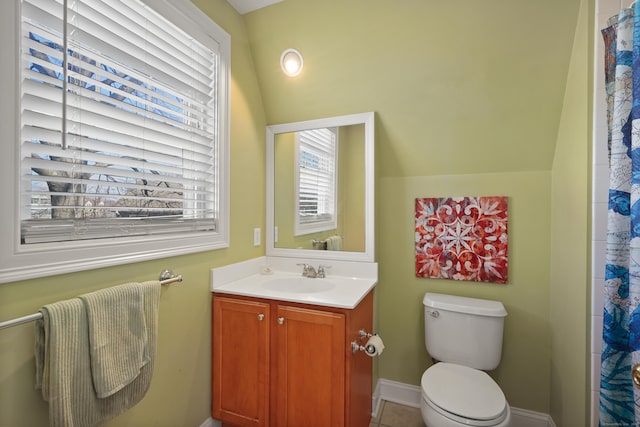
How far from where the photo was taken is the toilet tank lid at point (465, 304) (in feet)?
5.55

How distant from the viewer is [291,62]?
182 cm

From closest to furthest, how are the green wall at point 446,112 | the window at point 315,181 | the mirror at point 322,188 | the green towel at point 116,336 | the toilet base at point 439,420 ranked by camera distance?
the green towel at point 116,336
the toilet base at point 439,420
the green wall at point 446,112
the mirror at point 322,188
the window at point 315,181

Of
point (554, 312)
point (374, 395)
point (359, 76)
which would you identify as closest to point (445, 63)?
point (359, 76)

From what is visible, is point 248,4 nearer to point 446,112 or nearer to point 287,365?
point 446,112

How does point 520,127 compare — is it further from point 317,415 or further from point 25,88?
point 25,88

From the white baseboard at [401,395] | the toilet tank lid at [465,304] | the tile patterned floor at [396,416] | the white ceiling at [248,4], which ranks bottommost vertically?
the tile patterned floor at [396,416]

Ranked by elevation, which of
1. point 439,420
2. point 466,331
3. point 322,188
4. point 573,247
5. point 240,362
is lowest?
point 439,420

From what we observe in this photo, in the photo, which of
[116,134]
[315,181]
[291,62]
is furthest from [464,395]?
[291,62]

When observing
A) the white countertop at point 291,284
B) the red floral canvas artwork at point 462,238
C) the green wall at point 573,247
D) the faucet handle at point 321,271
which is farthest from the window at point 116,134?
the green wall at point 573,247

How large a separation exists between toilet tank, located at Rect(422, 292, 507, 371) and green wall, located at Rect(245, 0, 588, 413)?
0.21 meters

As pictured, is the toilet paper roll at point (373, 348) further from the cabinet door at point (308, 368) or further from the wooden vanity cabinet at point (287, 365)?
the cabinet door at point (308, 368)

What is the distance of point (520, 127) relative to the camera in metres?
1.70

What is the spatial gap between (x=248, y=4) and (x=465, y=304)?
2.24m

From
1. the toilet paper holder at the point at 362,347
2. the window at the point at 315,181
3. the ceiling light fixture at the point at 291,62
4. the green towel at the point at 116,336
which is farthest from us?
the window at the point at 315,181
